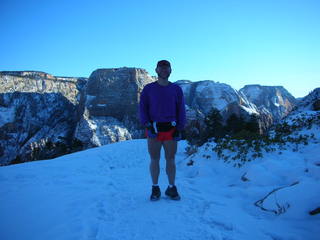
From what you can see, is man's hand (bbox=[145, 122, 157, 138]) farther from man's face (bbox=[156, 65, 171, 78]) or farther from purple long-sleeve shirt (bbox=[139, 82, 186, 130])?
man's face (bbox=[156, 65, 171, 78])

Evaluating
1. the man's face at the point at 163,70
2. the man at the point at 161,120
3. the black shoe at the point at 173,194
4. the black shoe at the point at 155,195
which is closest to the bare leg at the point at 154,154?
the man at the point at 161,120

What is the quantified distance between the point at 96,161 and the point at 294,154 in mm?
5458

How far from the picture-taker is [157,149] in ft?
10.3

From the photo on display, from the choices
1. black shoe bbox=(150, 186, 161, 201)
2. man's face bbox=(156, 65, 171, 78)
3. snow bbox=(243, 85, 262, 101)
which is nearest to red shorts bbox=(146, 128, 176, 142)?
black shoe bbox=(150, 186, 161, 201)

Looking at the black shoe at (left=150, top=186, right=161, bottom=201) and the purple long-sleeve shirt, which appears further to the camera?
the purple long-sleeve shirt

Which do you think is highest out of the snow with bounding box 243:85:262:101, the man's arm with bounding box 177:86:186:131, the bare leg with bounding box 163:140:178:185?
the snow with bounding box 243:85:262:101

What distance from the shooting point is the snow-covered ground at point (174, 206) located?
6.81 feet

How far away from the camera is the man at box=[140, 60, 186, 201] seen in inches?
122

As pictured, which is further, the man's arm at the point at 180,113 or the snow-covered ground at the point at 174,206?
the man's arm at the point at 180,113

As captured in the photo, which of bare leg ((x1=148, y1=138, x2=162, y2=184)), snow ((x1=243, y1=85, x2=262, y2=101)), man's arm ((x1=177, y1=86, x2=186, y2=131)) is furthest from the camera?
snow ((x1=243, y1=85, x2=262, y2=101))

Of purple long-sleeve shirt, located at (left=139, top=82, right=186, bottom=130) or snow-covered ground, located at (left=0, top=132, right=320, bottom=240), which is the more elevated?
purple long-sleeve shirt, located at (left=139, top=82, right=186, bottom=130)

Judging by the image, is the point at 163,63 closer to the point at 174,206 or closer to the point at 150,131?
the point at 150,131

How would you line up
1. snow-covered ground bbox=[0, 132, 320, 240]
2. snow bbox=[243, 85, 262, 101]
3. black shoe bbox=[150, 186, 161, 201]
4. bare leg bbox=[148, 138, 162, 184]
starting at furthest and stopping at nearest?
1. snow bbox=[243, 85, 262, 101]
2. bare leg bbox=[148, 138, 162, 184]
3. black shoe bbox=[150, 186, 161, 201]
4. snow-covered ground bbox=[0, 132, 320, 240]

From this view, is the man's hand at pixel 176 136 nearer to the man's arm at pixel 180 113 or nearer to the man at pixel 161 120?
the man at pixel 161 120
